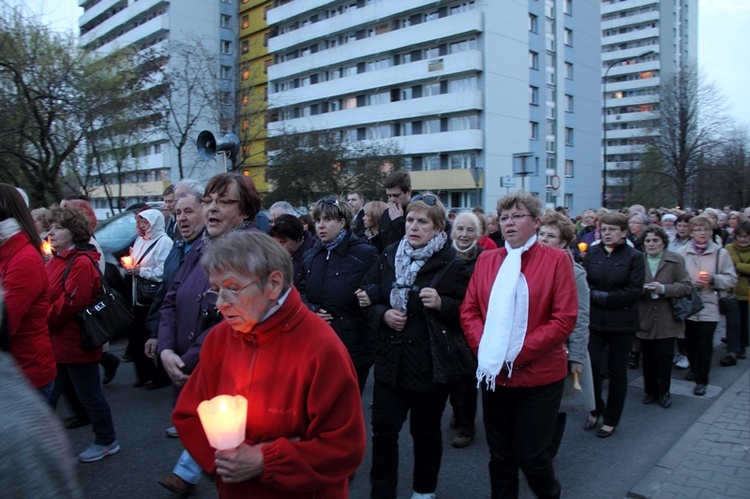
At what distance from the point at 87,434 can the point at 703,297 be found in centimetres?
724

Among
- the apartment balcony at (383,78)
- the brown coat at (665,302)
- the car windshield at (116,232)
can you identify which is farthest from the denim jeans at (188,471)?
Answer: the apartment balcony at (383,78)

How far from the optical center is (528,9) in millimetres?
41062

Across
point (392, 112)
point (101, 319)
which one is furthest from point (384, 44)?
point (101, 319)

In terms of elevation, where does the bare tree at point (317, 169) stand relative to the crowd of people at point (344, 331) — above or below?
above

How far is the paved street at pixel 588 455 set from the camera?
427 centimetres

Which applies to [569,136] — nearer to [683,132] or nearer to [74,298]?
[683,132]

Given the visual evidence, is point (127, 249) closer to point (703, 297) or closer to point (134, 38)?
point (703, 297)

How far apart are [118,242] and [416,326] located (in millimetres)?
7020

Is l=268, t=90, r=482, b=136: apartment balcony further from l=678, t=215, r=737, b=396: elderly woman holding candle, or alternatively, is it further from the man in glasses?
the man in glasses

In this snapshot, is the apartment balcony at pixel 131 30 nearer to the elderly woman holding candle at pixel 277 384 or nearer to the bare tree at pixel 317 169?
the bare tree at pixel 317 169

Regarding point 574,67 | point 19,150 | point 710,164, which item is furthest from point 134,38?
point 710,164

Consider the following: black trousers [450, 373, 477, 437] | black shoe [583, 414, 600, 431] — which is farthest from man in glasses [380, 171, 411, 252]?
black shoe [583, 414, 600, 431]

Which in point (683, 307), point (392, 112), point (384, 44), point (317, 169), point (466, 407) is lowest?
point (466, 407)

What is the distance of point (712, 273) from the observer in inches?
286
